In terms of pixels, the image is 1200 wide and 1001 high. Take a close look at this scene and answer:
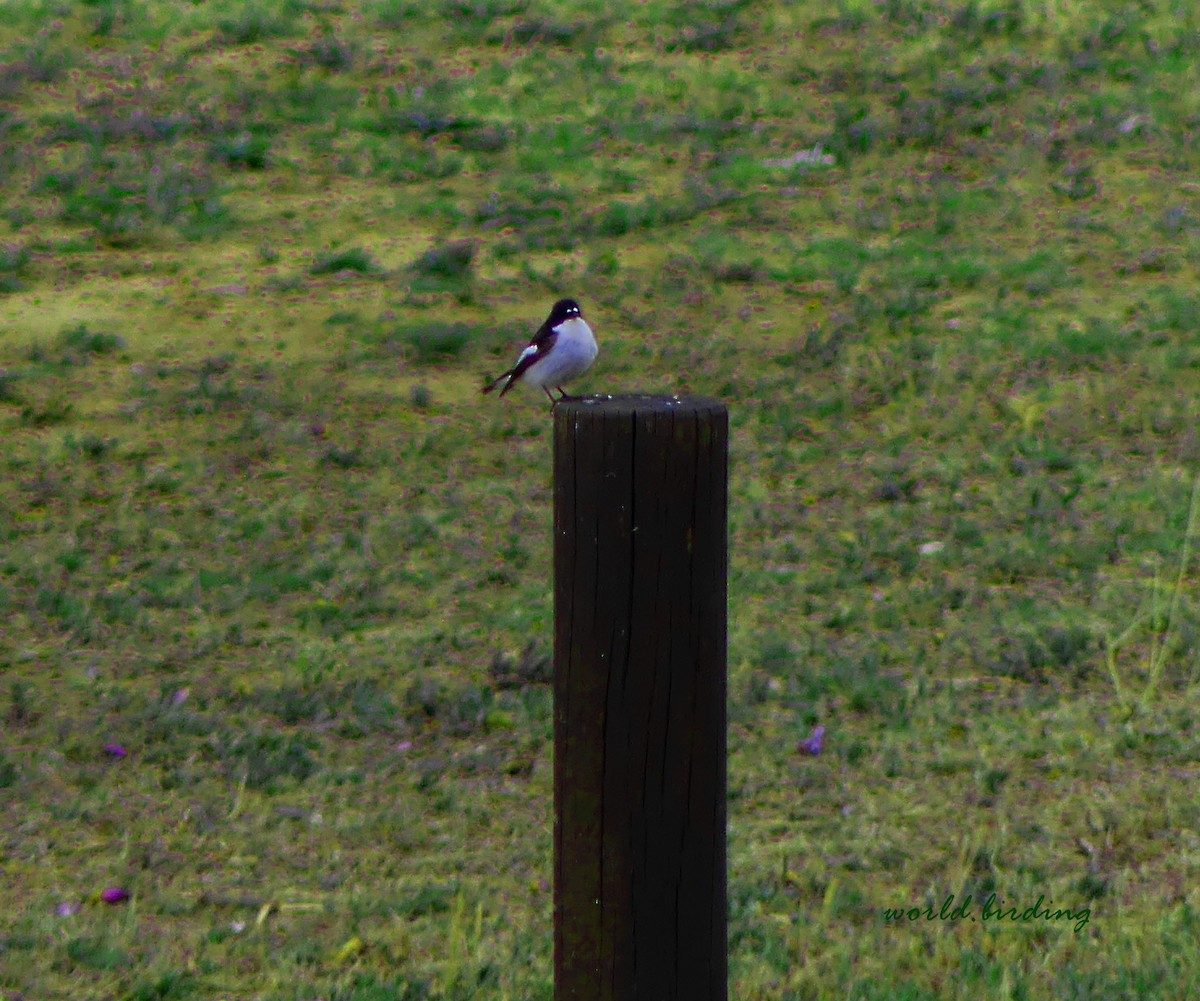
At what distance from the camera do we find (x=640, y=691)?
115 inches

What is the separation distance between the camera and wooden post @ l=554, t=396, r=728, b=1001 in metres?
2.88

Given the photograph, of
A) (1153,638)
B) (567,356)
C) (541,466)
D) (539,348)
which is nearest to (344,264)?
(541,466)

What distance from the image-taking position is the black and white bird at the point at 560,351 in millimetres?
6445

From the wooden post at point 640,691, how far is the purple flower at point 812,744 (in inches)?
123

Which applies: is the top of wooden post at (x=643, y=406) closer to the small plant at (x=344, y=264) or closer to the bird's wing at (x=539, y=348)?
the bird's wing at (x=539, y=348)

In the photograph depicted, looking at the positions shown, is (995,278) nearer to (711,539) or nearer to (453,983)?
(453,983)

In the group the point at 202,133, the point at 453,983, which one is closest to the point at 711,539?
the point at 453,983

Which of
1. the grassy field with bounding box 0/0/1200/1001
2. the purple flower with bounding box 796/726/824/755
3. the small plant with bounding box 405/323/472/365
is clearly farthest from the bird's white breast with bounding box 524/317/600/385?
the small plant with bounding box 405/323/472/365

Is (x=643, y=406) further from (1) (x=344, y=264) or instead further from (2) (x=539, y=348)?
(1) (x=344, y=264)

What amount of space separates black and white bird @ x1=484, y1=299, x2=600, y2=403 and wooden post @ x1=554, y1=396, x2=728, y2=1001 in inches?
139

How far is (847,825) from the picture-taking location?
5.42m

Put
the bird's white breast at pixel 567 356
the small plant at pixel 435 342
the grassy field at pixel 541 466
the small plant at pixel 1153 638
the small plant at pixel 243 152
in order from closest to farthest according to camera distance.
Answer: the grassy field at pixel 541 466
the small plant at pixel 1153 638
the bird's white breast at pixel 567 356
the small plant at pixel 435 342
the small plant at pixel 243 152

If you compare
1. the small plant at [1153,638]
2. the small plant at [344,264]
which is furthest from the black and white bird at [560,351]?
the small plant at [344,264]

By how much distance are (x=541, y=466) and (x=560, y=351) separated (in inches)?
103
